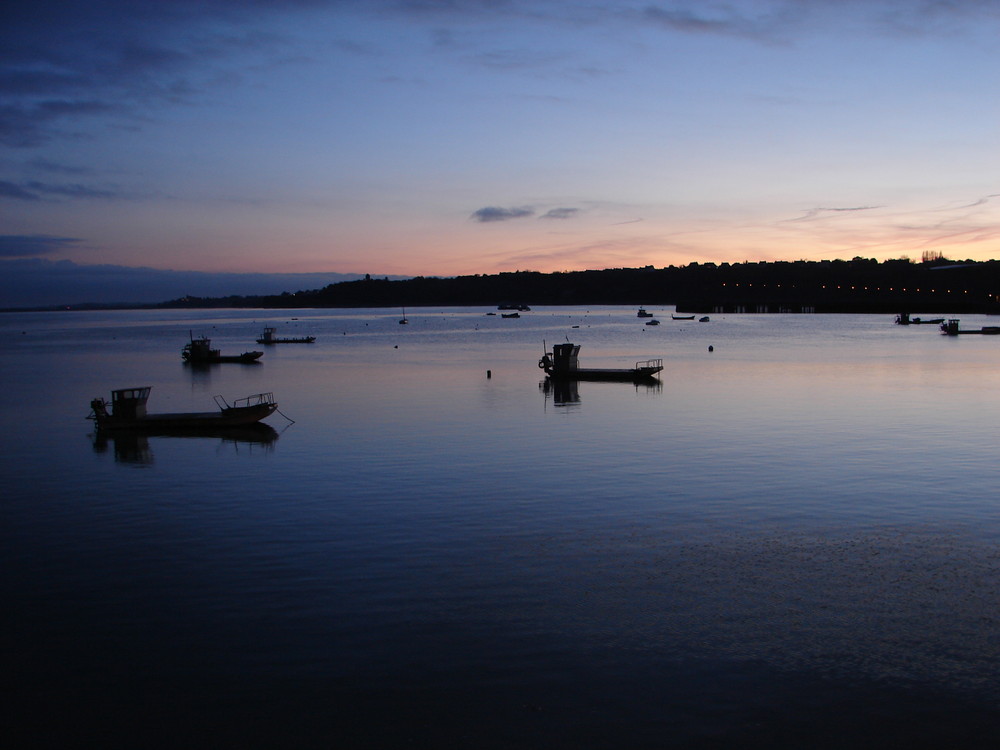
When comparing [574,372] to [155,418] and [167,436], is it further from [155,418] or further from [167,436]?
[167,436]

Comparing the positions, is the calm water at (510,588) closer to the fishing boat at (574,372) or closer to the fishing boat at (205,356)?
the fishing boat at (574,372)

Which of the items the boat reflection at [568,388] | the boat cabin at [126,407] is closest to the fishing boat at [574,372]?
the boat reflection at [568,388]

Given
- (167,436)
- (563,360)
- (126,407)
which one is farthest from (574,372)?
(126,407)

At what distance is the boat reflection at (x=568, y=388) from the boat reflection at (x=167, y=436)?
59.3ft

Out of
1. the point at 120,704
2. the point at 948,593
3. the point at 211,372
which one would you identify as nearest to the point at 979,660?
the point at 948,593

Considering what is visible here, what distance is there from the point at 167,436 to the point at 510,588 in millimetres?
27262

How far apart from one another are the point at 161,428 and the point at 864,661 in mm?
34330

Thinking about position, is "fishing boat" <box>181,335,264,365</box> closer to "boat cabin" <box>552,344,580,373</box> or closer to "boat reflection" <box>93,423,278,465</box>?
"boat cabin" <box>552,344,580,373</box>

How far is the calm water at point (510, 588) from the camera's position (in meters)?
11.3

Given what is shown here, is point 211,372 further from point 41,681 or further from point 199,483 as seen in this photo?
point 41,681

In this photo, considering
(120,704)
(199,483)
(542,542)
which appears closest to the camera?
(120,704)

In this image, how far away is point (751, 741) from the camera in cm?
1052


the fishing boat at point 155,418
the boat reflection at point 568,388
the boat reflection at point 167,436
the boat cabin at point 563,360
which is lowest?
the boat reflection at point 167,436

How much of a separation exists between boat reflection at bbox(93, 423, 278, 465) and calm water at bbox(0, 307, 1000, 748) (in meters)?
0.34
